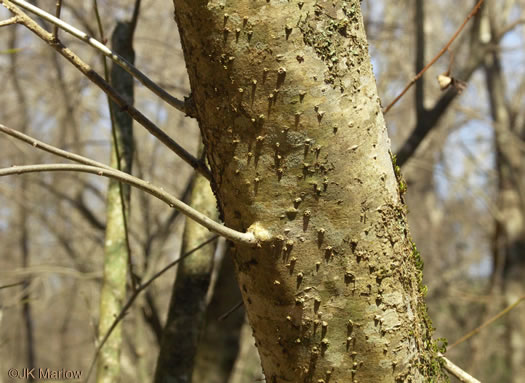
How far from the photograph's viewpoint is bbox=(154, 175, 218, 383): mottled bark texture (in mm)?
1657

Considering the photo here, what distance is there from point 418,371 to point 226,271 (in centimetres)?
189

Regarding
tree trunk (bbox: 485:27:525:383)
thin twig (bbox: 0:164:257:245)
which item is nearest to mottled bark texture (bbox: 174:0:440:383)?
thin twig (bbox: 0:164:257:245)

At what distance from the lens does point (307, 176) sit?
869 millimetres

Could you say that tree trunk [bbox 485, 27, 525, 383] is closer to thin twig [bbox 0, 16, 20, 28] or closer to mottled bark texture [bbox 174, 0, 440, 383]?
mottled bark texture [bbox 174, 0, 440, 383]

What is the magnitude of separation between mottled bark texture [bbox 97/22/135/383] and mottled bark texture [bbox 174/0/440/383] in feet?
3.02

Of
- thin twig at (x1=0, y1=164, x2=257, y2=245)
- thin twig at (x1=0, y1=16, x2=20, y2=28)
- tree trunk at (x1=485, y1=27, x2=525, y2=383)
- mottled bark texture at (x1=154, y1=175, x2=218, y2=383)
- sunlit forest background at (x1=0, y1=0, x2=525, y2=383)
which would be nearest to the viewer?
thin twig at (x1=0, y1=164, x2=257, y2=245)

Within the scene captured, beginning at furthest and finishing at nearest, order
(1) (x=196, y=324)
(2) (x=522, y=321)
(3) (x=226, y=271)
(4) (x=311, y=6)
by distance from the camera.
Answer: (2) (x=522, y=321) < (3) (x=226, y=271) < (1) (x=196, y=324) < (4) (x=311, y=6)

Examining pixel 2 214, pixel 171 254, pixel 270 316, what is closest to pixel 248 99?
pixel 270 316

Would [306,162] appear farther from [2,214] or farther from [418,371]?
A: [2,214]

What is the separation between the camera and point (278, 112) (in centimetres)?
86

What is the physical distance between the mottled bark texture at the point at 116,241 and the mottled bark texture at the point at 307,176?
92 centimetres

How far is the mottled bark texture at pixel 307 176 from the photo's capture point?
0.85 meters

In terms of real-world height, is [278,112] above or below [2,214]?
below

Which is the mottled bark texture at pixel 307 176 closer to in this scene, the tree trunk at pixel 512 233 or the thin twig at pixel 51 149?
the thin twig at pixel 51 149
